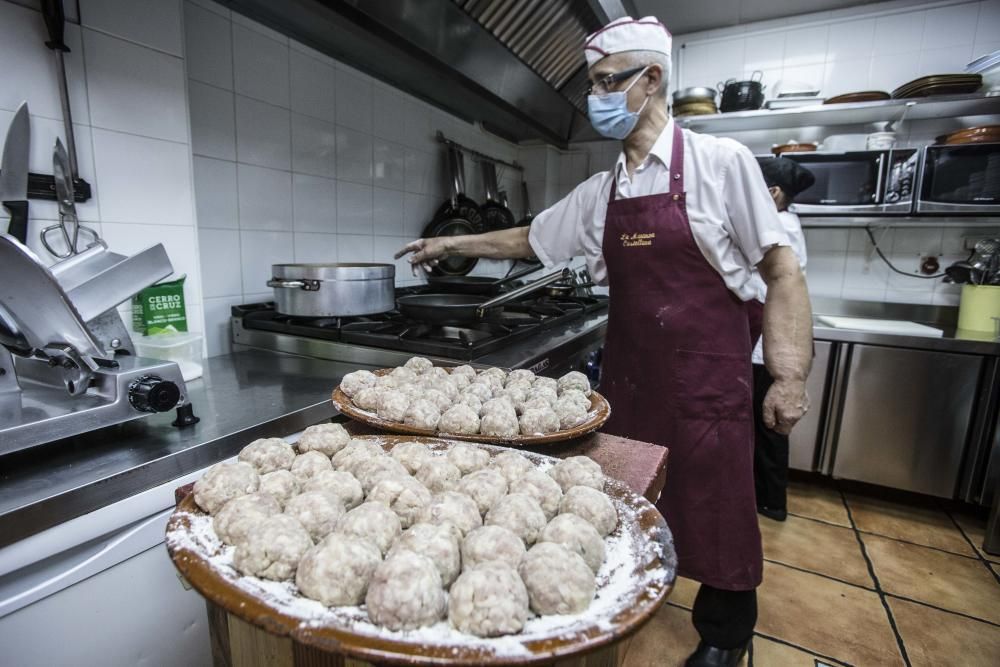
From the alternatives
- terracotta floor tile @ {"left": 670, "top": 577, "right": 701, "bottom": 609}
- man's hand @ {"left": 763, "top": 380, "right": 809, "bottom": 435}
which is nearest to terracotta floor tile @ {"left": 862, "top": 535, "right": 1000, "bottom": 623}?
terracotta floor tile @ {"left": 670, "top": 577, "right": 701, "bottom": 609}

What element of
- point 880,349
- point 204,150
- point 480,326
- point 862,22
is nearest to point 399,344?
point 480,326

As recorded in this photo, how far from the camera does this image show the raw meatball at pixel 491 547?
0.54 m

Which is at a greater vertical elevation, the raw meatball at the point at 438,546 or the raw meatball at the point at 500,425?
the raw meatball at the point at 500,425

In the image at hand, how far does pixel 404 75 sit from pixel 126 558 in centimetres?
209

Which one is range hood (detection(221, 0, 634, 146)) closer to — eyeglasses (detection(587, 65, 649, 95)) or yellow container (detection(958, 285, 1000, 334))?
eyeglasses (detection(587, 65, 649, 95))

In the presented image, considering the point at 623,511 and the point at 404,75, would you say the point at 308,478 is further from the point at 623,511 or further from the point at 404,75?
the point at 404,75

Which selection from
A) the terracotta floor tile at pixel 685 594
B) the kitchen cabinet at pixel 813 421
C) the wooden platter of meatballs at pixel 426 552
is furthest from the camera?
the kitchen cabinet at pixel 813 421

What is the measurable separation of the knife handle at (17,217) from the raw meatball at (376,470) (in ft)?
3.15

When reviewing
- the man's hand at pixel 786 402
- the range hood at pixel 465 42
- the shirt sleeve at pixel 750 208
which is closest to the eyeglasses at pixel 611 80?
the shirt sleeve at pixel 750 208

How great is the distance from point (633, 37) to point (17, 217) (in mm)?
1431

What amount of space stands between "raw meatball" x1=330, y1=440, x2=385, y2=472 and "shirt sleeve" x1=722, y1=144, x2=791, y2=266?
1.00 m

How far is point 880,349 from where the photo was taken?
2342 millimetres

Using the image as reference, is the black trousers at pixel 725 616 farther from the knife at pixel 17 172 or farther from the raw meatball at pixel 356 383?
the knife at pixel 17 172

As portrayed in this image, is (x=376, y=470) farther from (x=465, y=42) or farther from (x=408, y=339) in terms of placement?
(x=465, y=42)
